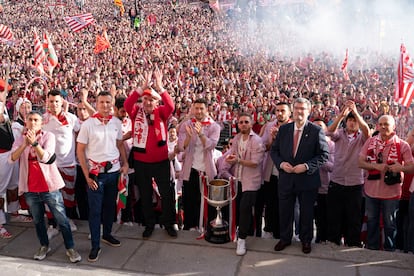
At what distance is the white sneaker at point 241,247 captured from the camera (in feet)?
16.0

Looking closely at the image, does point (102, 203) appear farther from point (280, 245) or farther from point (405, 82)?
point (405, 82)

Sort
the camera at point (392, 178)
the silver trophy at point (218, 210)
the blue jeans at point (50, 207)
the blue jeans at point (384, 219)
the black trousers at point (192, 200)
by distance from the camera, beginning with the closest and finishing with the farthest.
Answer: the blue jeans at point (50, 207) < the camera at point (392, 178) < the blue jeans at point (384, 219) < the silver trophy at point (218, 210) < the black trousers at point (192, 200)

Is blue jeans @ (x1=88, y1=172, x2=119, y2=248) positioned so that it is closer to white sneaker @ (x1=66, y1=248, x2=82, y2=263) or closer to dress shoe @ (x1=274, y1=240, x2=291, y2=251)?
white sneaker @ (x1=66, y1=248, x2=82, y2=263)

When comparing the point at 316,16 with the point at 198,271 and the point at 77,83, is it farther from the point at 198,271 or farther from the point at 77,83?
the point at 198,271

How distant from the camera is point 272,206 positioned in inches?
223

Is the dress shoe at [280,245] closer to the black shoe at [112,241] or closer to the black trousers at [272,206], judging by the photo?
the black trousers at [272,206]

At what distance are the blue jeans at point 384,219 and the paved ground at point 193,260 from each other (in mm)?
405

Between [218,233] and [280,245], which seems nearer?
[280,245]

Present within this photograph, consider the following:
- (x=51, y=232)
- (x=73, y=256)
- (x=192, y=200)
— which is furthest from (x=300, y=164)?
(x=51, y=232)

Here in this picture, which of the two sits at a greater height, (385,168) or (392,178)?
(385,168)

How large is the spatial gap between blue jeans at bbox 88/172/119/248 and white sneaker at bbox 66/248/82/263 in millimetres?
190

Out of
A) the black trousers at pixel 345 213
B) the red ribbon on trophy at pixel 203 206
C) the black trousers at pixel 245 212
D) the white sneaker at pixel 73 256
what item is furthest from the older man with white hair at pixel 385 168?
the white sneaker at pixel 73 256

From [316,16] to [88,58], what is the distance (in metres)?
36.3

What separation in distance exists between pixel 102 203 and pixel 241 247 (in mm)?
1665
